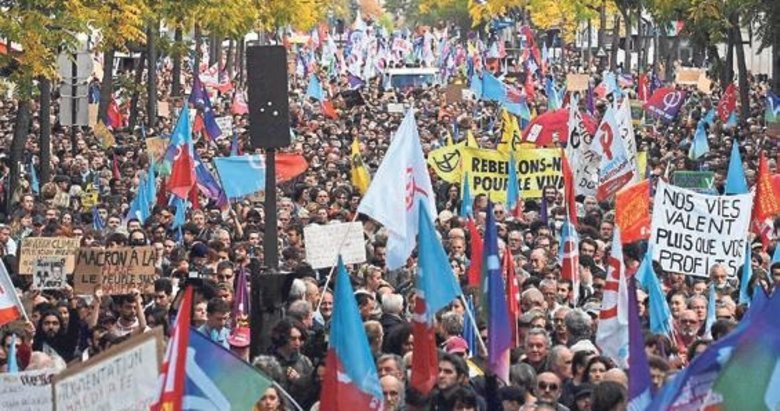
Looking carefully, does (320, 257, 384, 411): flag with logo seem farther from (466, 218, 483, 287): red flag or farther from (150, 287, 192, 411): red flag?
(466, 218, 483, 287): red flag

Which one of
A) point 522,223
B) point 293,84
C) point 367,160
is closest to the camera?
point 522,223

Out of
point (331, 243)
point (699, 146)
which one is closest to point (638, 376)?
point (331, 243)

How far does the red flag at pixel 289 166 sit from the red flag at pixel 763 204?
18.0 ft

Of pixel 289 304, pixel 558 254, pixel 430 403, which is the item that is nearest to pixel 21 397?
pixel 430 403

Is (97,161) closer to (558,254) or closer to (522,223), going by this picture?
(522,223)

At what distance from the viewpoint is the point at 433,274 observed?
1271cm

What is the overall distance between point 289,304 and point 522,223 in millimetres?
7125

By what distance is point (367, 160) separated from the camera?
34344 mm

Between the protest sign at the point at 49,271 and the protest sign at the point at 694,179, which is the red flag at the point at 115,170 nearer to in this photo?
the protest sign at the point at 694,179

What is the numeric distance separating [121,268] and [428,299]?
12.1 ft

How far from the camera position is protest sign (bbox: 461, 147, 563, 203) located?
22.4m

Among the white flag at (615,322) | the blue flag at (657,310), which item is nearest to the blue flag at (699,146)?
the blue flag at (657,310)

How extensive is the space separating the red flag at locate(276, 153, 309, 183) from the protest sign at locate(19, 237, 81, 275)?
6.62 meters

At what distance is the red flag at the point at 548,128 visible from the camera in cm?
2953
